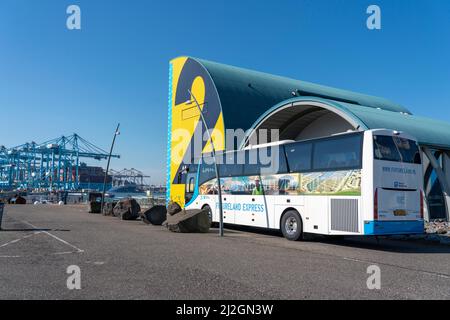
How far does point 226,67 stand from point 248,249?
936 inches

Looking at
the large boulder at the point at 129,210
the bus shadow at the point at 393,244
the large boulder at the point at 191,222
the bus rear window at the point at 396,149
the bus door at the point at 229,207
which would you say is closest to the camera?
the bus rear window at the point at 396,149

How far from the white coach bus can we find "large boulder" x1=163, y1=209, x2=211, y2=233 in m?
1.80

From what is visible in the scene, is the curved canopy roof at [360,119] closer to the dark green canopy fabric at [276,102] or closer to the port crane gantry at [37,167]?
the dark green canopy fabric at [276,102]

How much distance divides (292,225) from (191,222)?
13.4 ft

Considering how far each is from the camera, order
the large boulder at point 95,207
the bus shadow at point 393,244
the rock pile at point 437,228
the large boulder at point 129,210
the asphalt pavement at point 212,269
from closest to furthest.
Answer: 1. the asphalt pavement at point 212,269
2. the bus shadow at point 393,244
3. the rock pile at point 437,228
4. the large boulder at point 129,210
5. the large boulder at point 95,207

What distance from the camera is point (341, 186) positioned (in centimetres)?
1185

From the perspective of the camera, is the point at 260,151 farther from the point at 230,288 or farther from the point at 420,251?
the point at 230,288

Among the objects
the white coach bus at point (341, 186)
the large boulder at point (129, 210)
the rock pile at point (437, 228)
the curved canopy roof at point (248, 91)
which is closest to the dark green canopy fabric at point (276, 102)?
the curved canopy roof at point (248, 91)

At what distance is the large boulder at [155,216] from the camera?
19312mm

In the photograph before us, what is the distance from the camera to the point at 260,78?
113 ft

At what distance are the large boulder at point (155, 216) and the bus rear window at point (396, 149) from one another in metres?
11.3

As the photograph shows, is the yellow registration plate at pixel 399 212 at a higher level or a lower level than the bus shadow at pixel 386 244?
higher

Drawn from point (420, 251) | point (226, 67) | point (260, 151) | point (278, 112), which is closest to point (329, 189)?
point (420, 251)

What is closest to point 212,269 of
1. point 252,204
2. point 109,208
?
point 252,204
